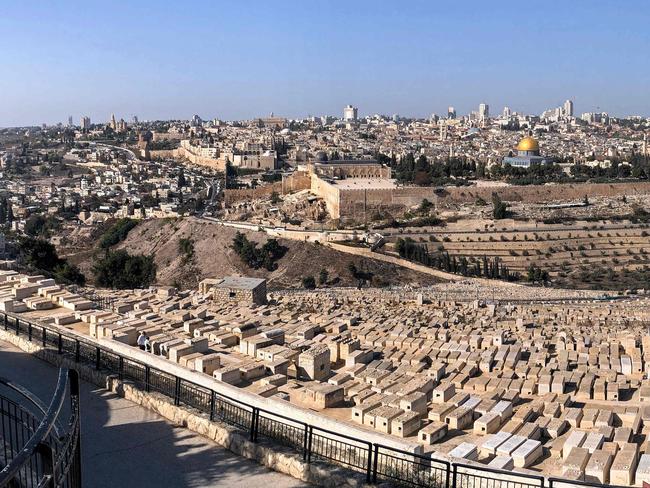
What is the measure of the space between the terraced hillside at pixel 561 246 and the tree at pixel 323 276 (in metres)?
3.84

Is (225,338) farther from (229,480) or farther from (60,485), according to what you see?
(60,485)

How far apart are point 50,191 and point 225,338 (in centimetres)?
4893

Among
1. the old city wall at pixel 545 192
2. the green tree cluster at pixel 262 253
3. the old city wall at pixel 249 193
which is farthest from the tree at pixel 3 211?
the old city wall at pixel 545 192

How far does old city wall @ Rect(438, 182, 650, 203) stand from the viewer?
1479 inches

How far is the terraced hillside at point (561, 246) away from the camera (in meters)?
29.4

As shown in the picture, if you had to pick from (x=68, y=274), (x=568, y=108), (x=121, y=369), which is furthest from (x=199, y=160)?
(x=568, y=108)

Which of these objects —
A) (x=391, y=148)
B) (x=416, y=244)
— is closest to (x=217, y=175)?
(x=391, y=148)

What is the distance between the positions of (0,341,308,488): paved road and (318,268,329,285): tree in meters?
21.4

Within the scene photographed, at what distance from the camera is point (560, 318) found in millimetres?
18078

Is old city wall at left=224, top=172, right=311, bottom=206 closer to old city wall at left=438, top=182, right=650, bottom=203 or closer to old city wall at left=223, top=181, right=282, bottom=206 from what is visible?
old city wall at left=223, top=181, right=282, bottom=206

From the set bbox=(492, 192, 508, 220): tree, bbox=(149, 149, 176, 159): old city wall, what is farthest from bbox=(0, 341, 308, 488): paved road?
bbox=(149, 149, 176, 159): old city wall

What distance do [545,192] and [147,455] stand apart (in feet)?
118

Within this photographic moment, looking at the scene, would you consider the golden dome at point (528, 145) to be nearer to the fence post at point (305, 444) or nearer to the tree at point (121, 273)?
the tree at point (121, 273)

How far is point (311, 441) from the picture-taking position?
4.23 m
